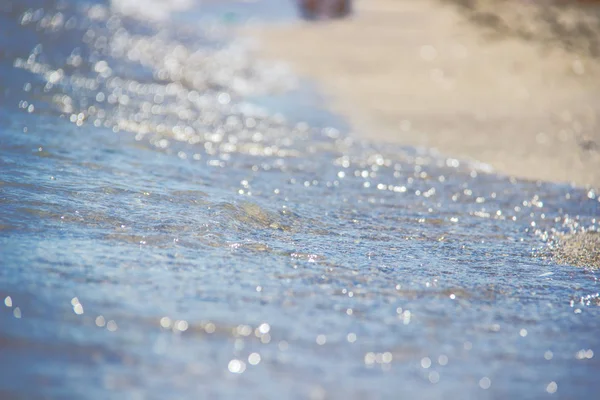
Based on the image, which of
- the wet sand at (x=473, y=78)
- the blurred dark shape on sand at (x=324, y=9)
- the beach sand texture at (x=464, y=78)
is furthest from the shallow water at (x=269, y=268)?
the blurred dark shape on sand at (x=324, y=9)

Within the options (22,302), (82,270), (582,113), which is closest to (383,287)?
(82,270)

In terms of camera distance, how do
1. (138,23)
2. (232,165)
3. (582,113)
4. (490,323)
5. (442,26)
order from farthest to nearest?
(138,23), (442,26), (582,113), (232,165), (490,323)

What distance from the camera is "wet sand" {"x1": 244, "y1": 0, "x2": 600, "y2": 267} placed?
5.12 m

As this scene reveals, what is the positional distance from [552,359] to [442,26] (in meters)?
7.78

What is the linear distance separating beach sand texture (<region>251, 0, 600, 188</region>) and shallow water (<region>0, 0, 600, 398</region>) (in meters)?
0.70

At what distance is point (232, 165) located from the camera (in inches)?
161

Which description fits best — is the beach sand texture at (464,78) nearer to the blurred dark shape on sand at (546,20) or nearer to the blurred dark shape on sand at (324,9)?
the blurred dark shape on sand at (546,20)

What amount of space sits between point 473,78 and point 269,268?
5520mm

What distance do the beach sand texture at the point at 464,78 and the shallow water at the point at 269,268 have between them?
70 cm

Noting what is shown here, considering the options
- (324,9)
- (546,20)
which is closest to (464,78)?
(546,20)

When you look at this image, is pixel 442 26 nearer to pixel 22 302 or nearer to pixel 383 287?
pixel 383 287

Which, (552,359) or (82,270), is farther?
(82,270)

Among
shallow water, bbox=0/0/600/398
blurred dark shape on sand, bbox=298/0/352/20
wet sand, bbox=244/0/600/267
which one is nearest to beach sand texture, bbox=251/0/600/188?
wet sand, bbox=244/0/600/267

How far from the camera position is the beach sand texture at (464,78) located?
17.3 feet
